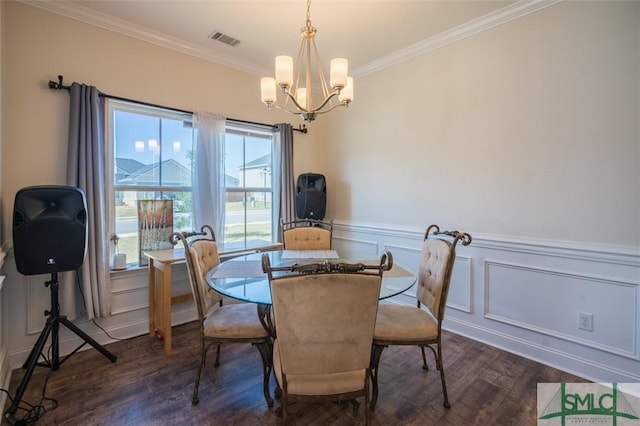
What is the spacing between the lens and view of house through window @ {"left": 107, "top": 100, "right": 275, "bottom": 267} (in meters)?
2.69

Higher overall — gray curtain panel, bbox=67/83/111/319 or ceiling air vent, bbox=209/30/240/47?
ceiling air vent, bbox=209/30/240/47

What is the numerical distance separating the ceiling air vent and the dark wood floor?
9.08 ft

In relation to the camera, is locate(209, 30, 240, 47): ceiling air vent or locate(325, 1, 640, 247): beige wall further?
locate(209, 30, 240, 47): ceiling air vent

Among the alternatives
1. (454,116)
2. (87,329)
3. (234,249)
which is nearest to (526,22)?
(454,116)

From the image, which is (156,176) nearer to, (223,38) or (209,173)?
(209,173)

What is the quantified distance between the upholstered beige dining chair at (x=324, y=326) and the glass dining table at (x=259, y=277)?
0.34 m

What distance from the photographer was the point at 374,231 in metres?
3.52

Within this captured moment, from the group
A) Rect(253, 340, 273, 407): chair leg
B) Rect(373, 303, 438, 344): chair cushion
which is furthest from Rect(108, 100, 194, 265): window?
Rect(373, 303, 438, 344): chair cushion

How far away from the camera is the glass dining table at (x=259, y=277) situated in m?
1.69

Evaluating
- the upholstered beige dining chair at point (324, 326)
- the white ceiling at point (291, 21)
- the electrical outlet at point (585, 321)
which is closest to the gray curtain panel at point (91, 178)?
the white ceiling at point (291, 21)

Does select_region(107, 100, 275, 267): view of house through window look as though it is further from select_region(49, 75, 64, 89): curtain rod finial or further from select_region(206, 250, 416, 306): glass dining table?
select_region(206, 250, 416, 306): glass dining table

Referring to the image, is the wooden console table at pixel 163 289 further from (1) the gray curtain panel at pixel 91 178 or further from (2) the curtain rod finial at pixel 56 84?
(2) the curtain rod finial at pixel 56 84

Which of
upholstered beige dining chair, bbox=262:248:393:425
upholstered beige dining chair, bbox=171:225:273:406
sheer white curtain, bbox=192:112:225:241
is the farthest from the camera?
sheer white curtain, bbox=192:112:225:241

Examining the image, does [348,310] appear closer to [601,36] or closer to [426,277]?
[426,277]
